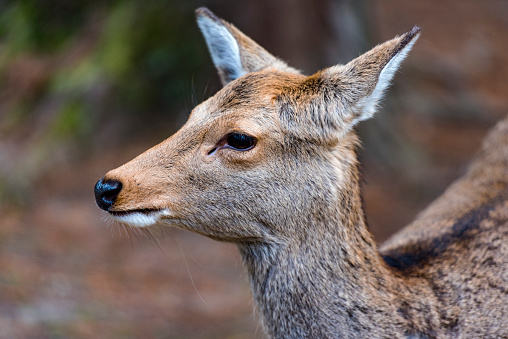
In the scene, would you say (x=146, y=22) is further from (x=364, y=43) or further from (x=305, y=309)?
(x=305, y=309)

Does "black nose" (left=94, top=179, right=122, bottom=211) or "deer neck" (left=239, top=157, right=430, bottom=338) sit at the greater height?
"black nose" (left=94, top=179, right=122, bottom=211)

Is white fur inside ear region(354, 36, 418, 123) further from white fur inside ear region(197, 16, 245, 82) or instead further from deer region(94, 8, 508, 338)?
white fur inside ear region(197, 16, 245, 82)

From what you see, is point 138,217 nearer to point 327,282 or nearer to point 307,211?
point 307,211

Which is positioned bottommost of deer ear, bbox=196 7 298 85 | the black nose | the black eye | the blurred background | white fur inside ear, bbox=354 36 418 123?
the black nose

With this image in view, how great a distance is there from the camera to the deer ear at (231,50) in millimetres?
4758

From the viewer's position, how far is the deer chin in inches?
147

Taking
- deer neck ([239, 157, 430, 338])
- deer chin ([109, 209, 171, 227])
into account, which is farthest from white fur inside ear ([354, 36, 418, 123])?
deer chin ([109, 209, 171, 227])

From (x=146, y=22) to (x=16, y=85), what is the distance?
2454 mm

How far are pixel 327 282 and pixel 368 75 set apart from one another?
1237 mm

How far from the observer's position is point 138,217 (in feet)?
12.3

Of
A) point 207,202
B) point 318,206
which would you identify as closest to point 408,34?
point 318,206

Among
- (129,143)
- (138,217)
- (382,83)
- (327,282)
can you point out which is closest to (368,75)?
(382,83)

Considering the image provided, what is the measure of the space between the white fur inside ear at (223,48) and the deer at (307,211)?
76 cm

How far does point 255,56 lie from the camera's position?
15.7ft
